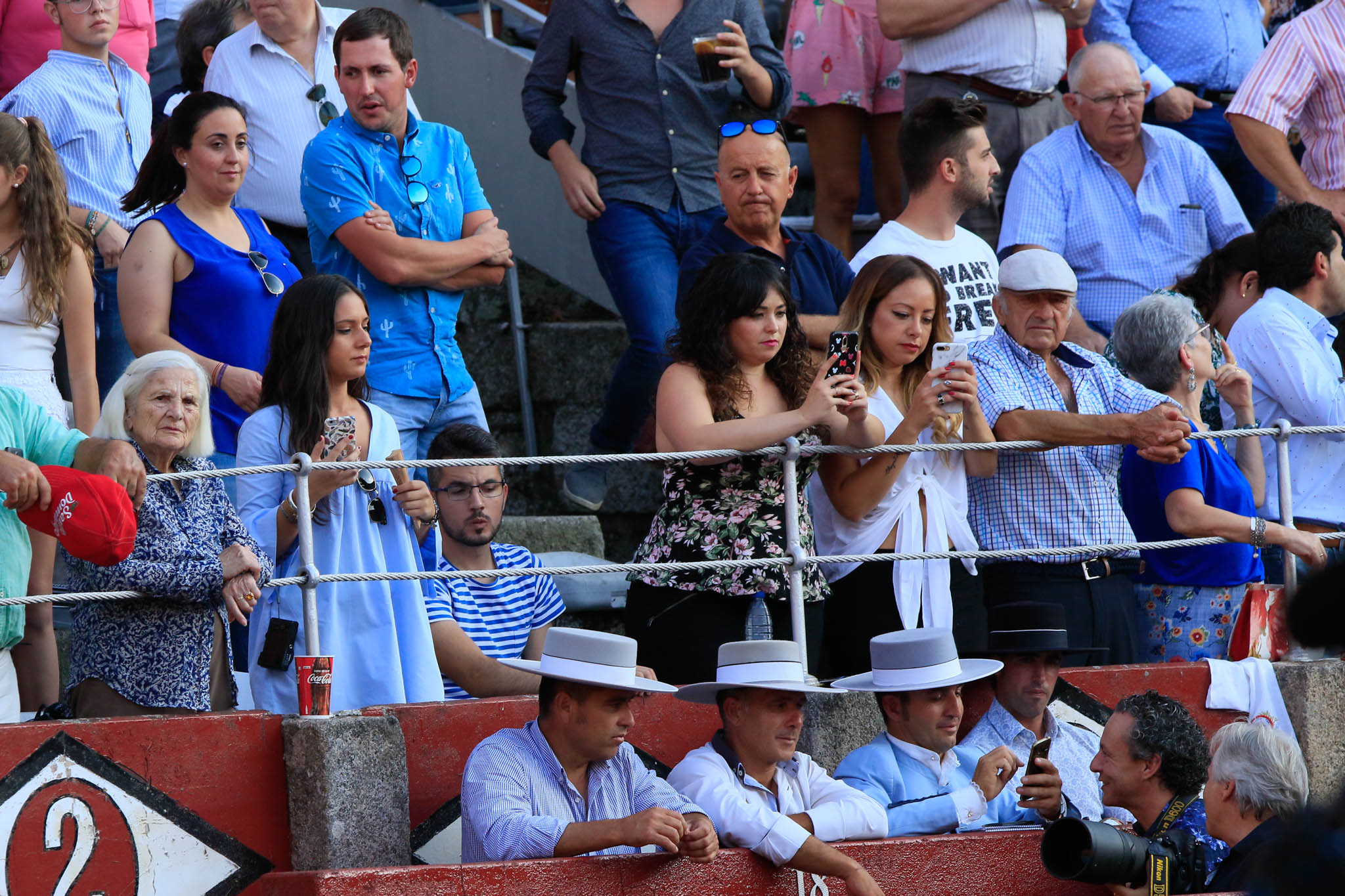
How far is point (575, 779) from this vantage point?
4.75 meters

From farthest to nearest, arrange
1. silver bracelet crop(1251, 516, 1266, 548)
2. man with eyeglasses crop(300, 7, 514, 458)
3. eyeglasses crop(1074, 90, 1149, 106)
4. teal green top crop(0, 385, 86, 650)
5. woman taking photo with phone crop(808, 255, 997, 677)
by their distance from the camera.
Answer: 1. eyeglasses crop(1074, 90, 1149, 106)
2. man with eyeglasses crop(300, 7, 514, 458)
3. silver bracelet crop(1251, 516, 1266, 548)
4. woman taking photo with phone crop(808, 255, 997, 677)
5. teal green top crop(0, 385, 86, 650)

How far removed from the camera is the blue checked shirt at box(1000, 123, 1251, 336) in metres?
7.38

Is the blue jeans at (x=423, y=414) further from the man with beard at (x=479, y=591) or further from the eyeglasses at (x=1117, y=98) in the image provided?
the eyeglasses at (x=1117, y=98)

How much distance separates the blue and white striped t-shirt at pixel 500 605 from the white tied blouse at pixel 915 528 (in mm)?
990

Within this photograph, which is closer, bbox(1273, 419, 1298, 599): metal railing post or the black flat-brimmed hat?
the black flat-brimmed hat

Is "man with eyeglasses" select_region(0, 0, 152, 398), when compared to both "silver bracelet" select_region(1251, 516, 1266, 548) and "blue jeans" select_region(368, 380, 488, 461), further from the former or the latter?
"silver bracelet" select_region(1251, 516, 1266, 548)

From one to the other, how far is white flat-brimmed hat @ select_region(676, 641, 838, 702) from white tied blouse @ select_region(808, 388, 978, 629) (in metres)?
0.68

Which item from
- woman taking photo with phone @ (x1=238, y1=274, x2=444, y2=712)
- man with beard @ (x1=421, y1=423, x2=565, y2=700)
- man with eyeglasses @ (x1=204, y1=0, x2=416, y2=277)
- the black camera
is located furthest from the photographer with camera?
man with eyeglasses @ (x1=204, y1=0, x2=416, y2=277)

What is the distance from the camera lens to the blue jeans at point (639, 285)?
6777 mm

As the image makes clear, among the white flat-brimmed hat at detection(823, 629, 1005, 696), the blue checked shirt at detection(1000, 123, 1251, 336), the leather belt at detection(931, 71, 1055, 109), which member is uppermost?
the leather belt at detection(931, 71, 1055, 109)

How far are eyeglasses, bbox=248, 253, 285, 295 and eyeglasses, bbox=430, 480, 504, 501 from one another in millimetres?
919

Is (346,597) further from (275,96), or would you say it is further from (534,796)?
(275,96)

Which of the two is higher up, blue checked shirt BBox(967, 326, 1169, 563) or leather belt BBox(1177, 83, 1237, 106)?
leather belt BBox(1177, 83, 1237, 106)

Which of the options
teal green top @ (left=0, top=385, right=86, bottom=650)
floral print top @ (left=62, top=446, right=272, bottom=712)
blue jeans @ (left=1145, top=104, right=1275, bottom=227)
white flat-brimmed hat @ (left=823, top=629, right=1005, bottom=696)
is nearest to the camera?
floral print top @ (left=62, top=446, right=272, bottom=712)
